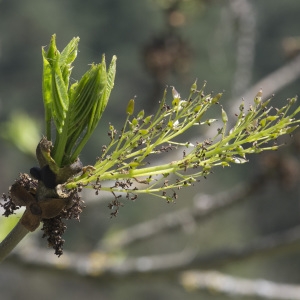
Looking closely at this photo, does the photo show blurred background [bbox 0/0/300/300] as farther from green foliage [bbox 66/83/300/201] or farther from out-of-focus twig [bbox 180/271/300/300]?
green foliage [bbox 66/83/300/201]

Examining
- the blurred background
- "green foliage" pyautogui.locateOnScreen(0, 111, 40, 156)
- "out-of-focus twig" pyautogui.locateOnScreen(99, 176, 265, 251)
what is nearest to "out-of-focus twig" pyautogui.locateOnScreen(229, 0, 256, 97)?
the blurred background

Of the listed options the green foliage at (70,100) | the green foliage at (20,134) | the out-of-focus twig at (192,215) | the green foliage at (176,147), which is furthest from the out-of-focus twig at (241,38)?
the green foliage at (70,100)

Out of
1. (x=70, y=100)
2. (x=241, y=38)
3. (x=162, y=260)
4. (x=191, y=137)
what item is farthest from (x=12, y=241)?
(x=191, y=137)

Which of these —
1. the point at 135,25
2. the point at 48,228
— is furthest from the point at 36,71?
the point at 48,228

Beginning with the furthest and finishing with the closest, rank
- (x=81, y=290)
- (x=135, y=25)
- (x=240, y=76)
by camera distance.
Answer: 1. (x=81, y=290)
2. (x=135, y=25)
3. (x=240, y=76)

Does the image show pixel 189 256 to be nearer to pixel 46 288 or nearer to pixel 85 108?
pixel 85 108

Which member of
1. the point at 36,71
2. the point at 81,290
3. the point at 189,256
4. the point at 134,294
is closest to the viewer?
the point at 189,256
